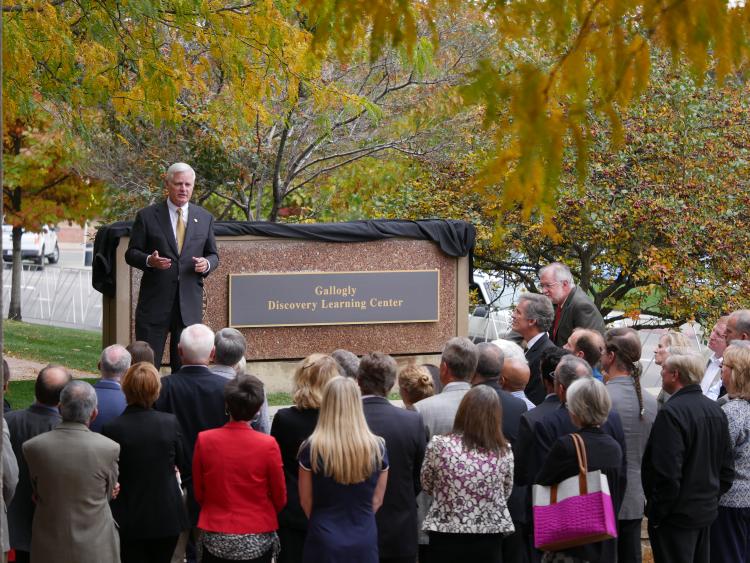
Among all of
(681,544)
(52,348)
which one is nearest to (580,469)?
(681,544)

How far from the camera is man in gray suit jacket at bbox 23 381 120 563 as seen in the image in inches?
219

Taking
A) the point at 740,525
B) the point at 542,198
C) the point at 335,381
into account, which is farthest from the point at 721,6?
the point at 740,525

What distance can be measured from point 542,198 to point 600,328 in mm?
5673

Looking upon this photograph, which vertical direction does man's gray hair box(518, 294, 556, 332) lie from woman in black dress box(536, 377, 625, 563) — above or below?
above

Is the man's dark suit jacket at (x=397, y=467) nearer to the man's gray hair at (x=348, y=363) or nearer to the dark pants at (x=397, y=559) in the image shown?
the dark pants at (x=397, y=559)

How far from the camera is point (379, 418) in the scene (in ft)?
19.0

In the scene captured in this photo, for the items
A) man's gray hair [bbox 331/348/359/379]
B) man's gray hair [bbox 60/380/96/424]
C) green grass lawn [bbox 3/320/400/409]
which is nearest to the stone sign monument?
green grass lawn [bbox 3/320/400/409]

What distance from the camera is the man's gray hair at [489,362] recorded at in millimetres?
6332

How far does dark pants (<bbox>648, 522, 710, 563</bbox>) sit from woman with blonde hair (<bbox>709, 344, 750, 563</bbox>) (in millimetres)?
225

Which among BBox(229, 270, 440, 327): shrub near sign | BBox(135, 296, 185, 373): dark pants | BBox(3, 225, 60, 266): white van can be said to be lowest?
BBox(135, 296, 185, 373): dark pants

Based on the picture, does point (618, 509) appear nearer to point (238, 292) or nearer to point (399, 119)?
point (238, 292)

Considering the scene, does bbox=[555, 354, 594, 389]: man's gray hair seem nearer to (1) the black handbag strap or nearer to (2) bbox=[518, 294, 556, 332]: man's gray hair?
(1) the black handbag strap

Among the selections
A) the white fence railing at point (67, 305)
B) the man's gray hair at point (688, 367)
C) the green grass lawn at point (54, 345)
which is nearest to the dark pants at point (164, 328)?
the man's gray hair at point (688, 367)

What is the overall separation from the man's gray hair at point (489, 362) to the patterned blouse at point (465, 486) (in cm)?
68
